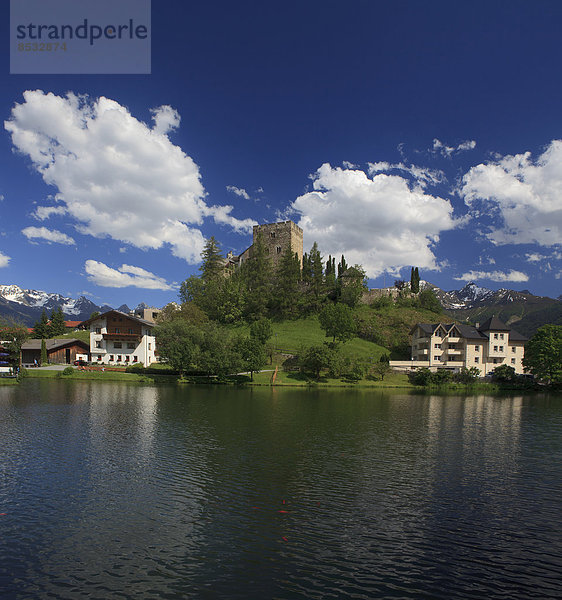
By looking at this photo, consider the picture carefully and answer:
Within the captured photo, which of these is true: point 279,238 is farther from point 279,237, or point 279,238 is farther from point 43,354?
point 43,354

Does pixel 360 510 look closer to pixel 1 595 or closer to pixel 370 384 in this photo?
pixel 1 595

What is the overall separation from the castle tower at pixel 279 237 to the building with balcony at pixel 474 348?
207 ft

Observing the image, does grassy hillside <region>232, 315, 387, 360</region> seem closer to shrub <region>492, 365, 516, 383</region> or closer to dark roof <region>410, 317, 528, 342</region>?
dark roof <region>410, 317, 528, 342</region>

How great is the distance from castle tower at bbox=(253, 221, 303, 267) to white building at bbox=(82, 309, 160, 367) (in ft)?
193

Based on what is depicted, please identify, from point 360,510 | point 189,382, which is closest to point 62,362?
point 189,382

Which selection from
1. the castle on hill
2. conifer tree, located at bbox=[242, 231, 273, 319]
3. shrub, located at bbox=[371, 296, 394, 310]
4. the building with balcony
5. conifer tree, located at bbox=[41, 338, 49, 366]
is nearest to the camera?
conifer tree, located at bbox=[41, 338, 49, 366]

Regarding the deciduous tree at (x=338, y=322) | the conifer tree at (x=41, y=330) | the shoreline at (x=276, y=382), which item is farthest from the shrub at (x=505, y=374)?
the conifer tree at (x=41, y=330)

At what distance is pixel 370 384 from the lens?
72750mm

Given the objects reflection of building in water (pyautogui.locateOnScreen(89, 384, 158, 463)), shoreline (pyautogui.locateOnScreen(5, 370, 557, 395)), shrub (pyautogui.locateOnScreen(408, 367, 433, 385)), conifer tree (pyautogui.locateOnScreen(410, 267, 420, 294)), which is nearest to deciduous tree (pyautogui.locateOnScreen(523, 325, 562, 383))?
shoreline (pyautogui.locateOnScreen(5, 370, 557, 395))

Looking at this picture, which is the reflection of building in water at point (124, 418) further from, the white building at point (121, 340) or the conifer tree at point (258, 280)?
the conifer tree at point (258, 280)

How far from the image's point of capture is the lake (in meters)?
11.6

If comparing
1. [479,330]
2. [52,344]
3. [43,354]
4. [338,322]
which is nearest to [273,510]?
[338,322]

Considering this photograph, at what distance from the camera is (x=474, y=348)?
85.5 m

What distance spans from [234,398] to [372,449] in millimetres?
28298
